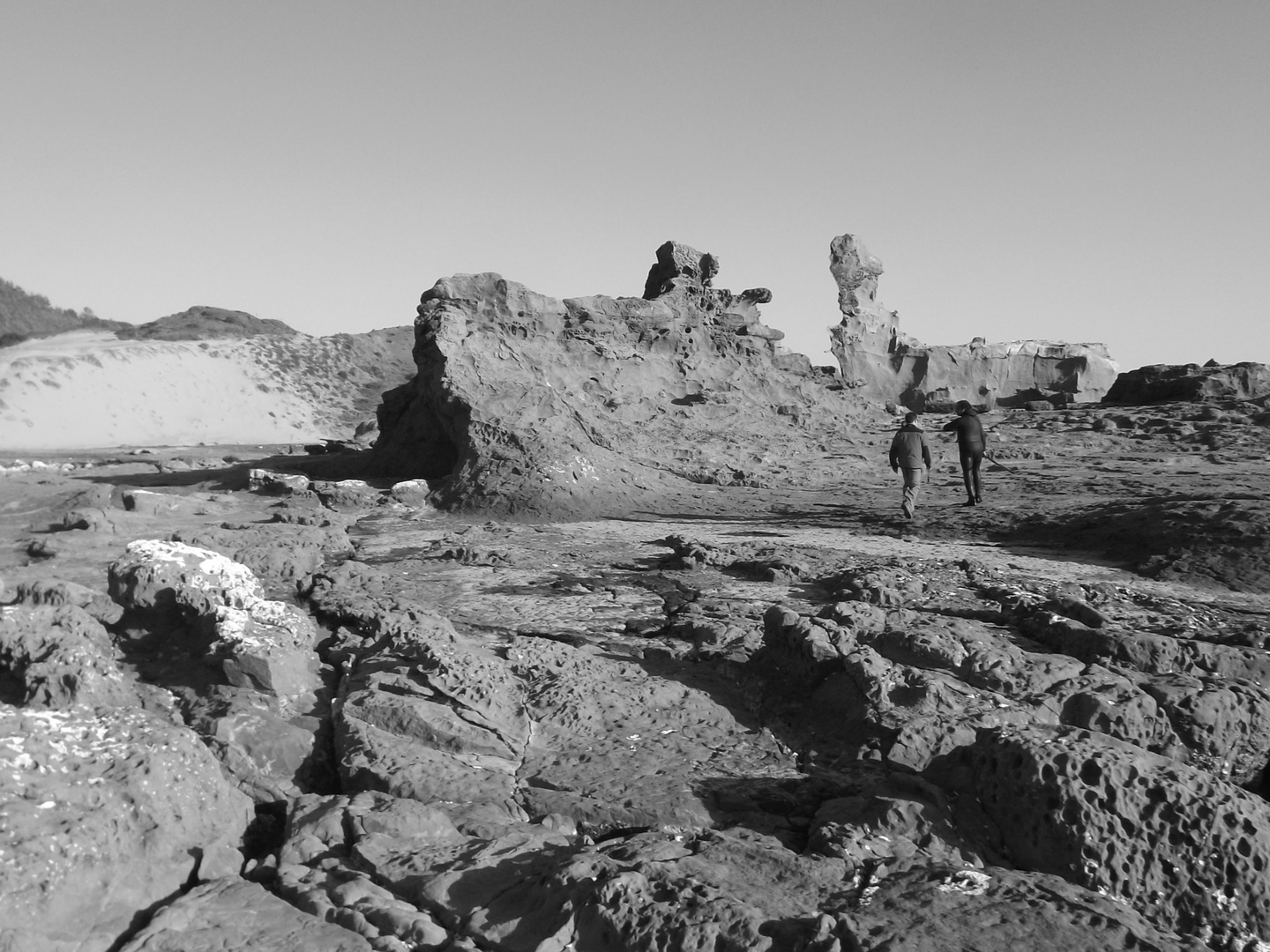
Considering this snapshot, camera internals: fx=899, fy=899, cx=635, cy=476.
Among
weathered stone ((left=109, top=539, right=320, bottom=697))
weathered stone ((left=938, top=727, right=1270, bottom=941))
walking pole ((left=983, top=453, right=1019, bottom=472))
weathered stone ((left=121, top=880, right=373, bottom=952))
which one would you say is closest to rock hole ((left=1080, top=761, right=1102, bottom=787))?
weathered stone ((left=938, top=727, right=1270, bottom=941))

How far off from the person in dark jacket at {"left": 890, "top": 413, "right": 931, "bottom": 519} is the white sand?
24351 millimetres

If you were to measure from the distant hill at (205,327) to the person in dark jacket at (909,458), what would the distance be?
3145 centimetres

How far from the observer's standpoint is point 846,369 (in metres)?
24.1

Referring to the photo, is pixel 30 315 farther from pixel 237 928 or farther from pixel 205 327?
pixel 237 928

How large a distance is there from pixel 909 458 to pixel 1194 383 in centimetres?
1409

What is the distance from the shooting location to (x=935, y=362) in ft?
82.8

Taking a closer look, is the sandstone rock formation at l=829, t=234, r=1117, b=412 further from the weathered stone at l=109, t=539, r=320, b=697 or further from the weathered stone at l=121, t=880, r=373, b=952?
the weathered stone at l=121, t=880, r=373, b=952

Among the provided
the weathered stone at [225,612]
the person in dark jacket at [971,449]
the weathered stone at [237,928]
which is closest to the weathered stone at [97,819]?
the weathered stone at [237,928]

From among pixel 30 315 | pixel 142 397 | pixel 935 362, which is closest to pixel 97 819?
pixel 935 362

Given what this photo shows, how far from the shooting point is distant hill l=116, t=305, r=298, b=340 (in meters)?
34.1

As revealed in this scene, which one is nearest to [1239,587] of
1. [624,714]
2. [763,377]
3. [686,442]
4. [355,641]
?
[624,714]

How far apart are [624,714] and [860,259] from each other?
22.4 meters

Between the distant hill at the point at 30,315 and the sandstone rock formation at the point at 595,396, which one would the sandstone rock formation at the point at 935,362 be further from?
the distant hill at the point at 30,315

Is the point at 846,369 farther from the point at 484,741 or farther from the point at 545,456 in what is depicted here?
the point at 484,741
